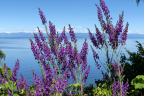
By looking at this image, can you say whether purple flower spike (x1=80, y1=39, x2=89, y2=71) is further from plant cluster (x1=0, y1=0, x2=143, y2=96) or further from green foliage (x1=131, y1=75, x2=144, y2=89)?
green foliage (x1=131, y1=75, x2=144, y2=89)

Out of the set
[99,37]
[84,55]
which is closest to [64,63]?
[84,55]

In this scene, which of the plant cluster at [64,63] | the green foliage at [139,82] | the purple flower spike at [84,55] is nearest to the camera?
the plant cluster at [64,63]

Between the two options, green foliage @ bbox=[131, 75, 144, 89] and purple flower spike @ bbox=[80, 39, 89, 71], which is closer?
purple flower spike @ bbox=[80, 39, 89, 71]

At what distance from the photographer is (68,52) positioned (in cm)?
365

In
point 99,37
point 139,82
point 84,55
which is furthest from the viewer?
point 139,82

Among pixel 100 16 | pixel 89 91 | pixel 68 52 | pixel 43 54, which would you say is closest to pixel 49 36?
pixel 43 54

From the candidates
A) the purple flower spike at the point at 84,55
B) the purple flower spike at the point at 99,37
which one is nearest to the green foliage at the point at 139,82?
the purple flower spike at the point at 99,37

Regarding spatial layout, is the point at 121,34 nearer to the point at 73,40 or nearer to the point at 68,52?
the point at 73,40

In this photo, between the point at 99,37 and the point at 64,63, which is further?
the point at 99,37

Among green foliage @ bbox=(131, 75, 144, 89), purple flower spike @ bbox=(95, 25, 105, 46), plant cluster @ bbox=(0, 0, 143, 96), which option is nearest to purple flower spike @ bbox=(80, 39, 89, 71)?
plant cluster @ bbox=(0, 0, 143, 96)

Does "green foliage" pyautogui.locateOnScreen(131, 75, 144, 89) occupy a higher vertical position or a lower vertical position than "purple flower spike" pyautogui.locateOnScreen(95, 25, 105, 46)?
lower

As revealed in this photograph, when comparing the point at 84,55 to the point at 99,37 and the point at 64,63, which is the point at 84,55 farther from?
the point at 99,37

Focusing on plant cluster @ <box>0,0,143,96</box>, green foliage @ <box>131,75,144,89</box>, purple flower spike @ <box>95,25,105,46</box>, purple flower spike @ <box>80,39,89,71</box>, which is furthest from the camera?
green foliage @ <box>131,75,144,89</box>

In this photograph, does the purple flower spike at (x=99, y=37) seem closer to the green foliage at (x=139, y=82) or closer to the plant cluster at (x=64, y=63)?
the plant cluster at (x=64, y=63)
